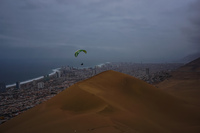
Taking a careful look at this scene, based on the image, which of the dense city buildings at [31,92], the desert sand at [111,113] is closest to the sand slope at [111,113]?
the desert sand at [111,113]

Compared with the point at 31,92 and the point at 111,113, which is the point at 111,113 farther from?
the point at 31,92

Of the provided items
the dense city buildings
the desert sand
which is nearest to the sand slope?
the desert sand

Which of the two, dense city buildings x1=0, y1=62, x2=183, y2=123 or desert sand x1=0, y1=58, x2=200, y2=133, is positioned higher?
desert sand x1=0, y1=58, x2=200, y2=133

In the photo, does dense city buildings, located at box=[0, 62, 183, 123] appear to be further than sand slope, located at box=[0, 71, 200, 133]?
Yes

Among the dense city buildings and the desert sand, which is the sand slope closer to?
the desert sand

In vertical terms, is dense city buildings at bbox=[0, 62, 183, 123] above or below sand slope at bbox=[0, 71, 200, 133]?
below

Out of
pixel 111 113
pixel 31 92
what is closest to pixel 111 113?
pixel 111 113

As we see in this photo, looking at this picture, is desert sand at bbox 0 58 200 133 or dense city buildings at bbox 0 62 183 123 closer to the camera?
desert sand at bbox 0 58 200 133

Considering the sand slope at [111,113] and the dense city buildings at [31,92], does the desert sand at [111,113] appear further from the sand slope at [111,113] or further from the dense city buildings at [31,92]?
the dense city buildings at [31,92]

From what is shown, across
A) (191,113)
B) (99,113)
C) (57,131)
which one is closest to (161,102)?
(191,113)
